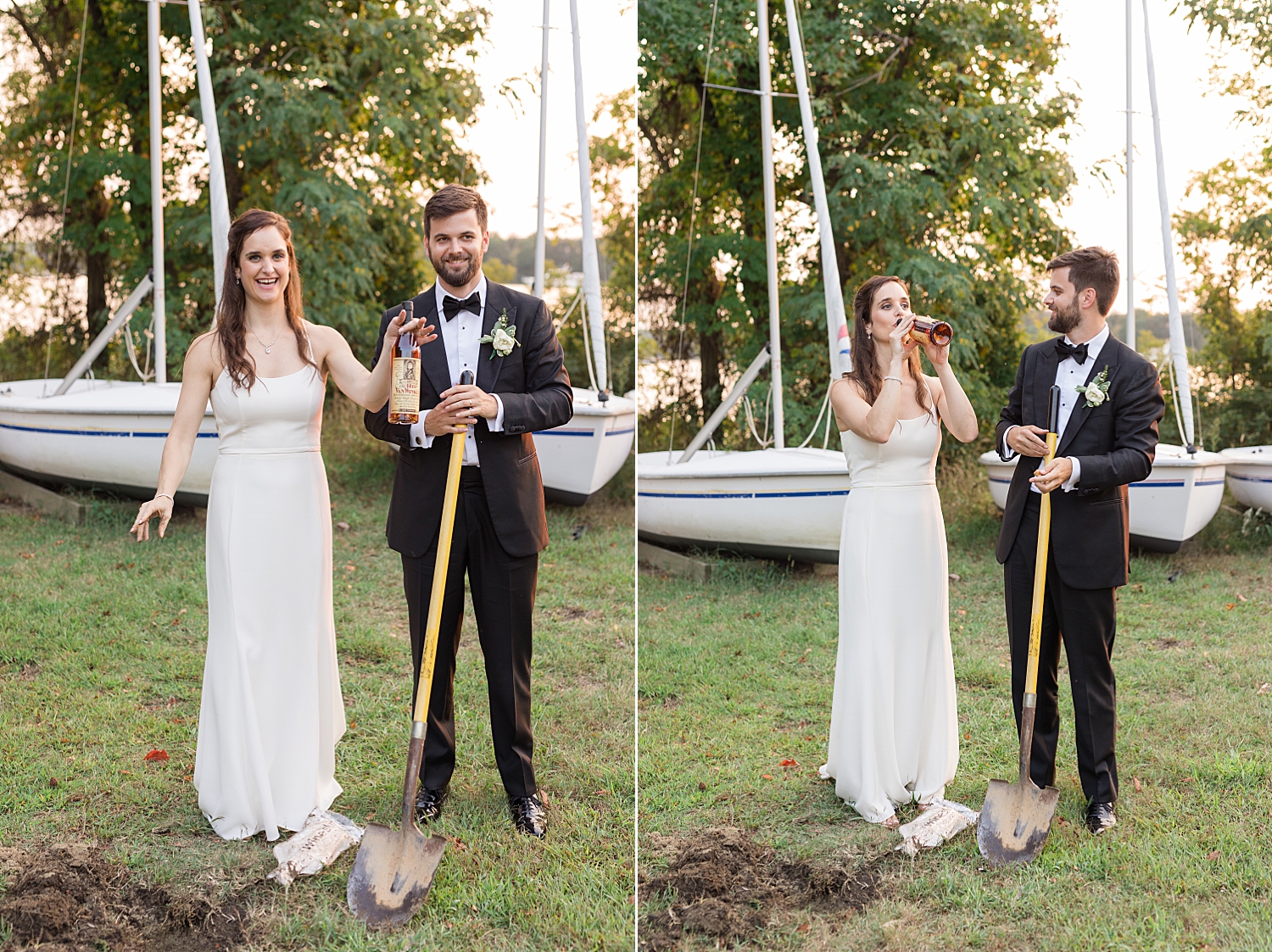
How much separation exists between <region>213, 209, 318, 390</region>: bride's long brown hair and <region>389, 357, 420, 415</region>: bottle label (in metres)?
0.55

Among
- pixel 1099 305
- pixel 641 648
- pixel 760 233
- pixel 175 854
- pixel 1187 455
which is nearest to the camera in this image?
pixel 175 854

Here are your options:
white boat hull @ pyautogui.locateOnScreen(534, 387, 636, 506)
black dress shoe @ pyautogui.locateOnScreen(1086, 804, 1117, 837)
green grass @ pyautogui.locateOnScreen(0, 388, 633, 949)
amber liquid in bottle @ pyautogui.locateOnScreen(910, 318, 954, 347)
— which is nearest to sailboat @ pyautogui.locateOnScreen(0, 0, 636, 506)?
white boat hull @ pyautogui.locateOnScreen(534, 387, 636, 506)

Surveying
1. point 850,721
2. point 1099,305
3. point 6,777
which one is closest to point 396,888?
point 850,721

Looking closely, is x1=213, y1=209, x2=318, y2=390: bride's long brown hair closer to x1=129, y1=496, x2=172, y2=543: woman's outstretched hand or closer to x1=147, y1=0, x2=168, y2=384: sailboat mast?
x1=129, y1=496, x2=172, y2=543: woman's outstretched hand

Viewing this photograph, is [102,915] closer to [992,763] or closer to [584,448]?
[992,763]

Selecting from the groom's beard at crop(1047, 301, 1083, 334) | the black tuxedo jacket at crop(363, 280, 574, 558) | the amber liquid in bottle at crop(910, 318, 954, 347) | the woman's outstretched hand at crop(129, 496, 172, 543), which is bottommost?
the woman's outstretched hand at crop(129, 496, 172, 543)

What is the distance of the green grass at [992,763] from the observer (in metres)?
3.16

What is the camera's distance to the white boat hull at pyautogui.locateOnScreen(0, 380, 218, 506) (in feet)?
26.1

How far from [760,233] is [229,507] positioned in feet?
27.6

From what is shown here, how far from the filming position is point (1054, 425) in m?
3.79

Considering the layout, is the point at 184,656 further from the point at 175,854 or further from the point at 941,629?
the point at 941,629

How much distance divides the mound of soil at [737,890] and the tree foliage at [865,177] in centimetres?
659

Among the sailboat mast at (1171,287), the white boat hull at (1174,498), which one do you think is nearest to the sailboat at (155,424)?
the white boat hull at (1174,498)

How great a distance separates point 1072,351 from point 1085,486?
51 centimetres
